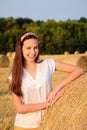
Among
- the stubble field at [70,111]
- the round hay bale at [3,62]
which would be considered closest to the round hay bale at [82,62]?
the round hay bale at [3,62]

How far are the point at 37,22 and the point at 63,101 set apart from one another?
6431 centimetres

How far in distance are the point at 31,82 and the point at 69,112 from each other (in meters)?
0.65

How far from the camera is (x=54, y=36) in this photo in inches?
2323

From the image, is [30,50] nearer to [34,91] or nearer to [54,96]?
[34,91]

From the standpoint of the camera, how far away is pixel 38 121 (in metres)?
4.72

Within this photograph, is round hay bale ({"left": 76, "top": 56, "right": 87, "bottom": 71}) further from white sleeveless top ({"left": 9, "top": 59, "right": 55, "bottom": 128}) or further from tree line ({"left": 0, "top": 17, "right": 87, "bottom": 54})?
tree line ({"left": 0, "top": 17, "right": 87, "bottom": 54})

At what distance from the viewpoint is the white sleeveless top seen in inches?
181

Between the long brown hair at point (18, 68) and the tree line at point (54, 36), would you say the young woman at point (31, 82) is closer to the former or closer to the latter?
the long brown hair at point (18, 68)

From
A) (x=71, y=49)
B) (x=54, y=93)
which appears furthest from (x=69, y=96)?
(x=71, y=49)

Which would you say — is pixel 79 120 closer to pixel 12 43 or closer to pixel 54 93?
pixel 54 93

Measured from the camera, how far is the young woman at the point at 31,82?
15.0ft

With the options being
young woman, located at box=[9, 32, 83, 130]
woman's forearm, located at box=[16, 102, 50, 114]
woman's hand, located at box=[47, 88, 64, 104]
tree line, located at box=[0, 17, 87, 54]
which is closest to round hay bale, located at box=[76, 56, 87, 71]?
woman's hand, located at box=[47, 88, 64, 104]

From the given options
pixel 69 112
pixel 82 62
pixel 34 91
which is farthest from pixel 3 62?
pixel 34 91

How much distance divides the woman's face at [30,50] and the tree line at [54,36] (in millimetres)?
49487
